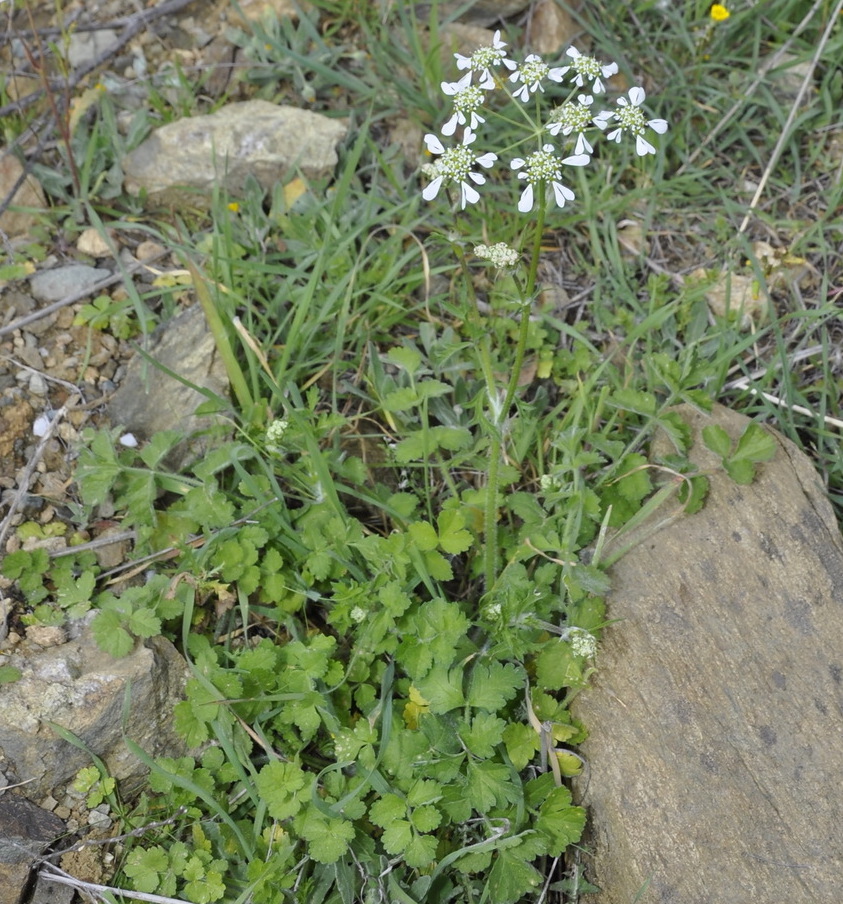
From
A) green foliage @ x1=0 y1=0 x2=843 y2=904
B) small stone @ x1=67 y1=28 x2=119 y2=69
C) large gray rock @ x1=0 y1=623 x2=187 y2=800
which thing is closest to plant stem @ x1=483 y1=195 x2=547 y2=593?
green foliage @ x1=0 y1=0 x2=843 y2=904

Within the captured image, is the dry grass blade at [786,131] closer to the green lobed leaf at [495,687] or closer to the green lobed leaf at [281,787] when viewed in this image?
the green lobed leaf at [495,687]

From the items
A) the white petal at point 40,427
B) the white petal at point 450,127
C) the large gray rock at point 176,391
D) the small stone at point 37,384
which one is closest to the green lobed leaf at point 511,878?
the large gray rock at point 176,391

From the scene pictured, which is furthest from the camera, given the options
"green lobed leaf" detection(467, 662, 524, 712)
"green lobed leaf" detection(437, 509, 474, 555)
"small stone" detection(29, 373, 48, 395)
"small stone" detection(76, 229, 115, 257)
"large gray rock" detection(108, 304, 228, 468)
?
"small stone" detection(76, 229, 115, 257)

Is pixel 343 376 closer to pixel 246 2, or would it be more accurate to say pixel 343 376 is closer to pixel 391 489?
pixel 391 489

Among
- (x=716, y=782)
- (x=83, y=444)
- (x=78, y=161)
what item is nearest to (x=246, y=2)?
(x=78, y=161)

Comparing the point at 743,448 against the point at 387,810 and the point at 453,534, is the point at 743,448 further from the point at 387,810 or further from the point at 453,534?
the point at 387,810

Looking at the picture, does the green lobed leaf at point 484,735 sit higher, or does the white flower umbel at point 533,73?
the white flower umbel at point 533,73

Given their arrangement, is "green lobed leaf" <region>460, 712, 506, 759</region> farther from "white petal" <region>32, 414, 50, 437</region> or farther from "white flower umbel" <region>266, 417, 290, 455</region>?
"white petal" <region>32, 414, 50, 437</region>
